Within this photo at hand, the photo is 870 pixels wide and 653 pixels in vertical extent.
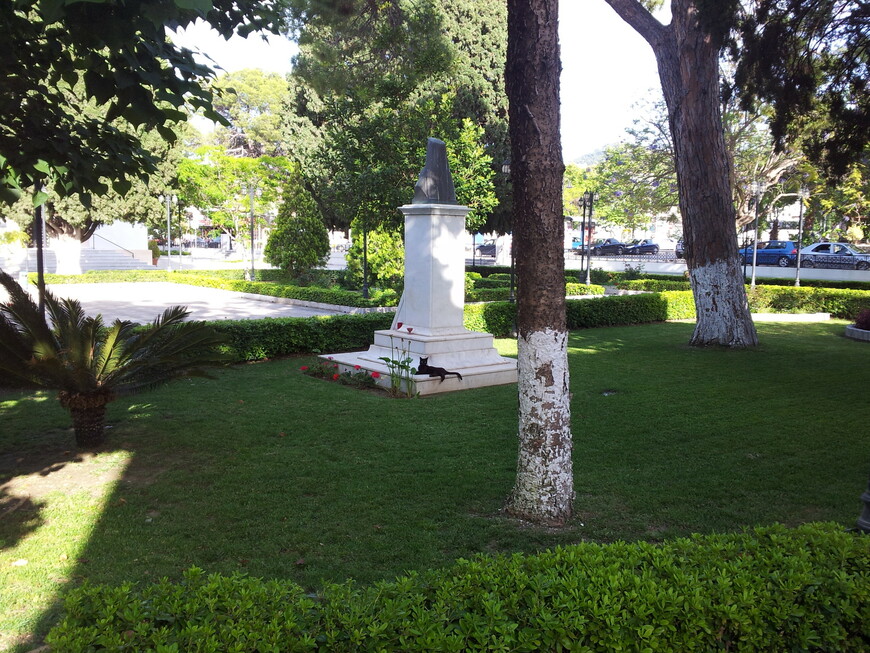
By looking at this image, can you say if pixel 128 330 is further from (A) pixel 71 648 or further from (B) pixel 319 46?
(B) pixel 319 46

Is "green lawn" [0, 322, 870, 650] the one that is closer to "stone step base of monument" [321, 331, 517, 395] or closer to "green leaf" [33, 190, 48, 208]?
"stone step base of monument" [321, 331, 517, 395]

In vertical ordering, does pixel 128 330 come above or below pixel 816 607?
above

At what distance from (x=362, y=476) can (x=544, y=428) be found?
1823 millimetres

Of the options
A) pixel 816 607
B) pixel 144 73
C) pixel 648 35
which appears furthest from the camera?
pixel 648 35

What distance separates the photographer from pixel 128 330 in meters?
6.43

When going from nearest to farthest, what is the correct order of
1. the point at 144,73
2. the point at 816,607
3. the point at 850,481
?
the point at 816,607 < the point at 144,73 < the point at 850,481

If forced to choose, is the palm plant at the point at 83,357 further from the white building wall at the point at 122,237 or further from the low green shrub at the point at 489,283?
the white building wall at the point at 122,237

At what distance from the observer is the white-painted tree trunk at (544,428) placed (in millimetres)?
4492

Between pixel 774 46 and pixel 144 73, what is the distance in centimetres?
931

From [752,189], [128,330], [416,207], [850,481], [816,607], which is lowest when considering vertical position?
[850,481]

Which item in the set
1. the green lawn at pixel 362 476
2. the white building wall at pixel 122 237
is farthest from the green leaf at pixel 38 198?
the white building wall at pixel 122 237

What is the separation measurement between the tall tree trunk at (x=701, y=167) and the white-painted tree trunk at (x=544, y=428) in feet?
30.5

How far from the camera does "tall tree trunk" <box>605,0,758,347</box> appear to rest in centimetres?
1219

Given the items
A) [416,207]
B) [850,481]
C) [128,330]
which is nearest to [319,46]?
[416,207]
